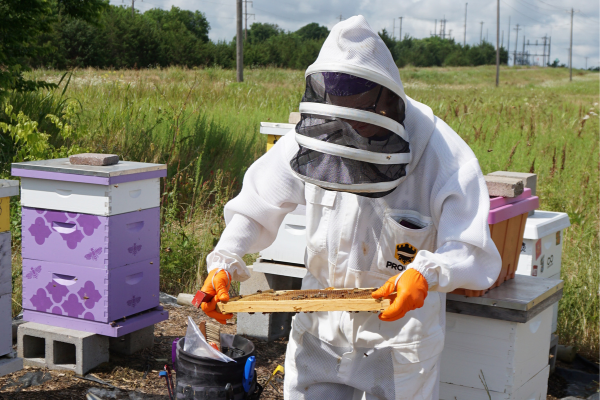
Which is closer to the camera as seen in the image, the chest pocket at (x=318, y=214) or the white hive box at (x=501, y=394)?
the chest pocket at (x=318, y=214)

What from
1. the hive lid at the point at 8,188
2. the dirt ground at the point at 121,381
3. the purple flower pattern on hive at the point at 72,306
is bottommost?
the dirt ground at the point at 121,381

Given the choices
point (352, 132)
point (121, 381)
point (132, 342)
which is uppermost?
point (352, 132)

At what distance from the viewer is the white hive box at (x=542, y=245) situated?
10.6ft

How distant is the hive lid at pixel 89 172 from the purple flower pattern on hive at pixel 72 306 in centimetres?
67

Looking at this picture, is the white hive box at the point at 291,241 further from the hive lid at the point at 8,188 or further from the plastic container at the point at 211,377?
the hive lid at the point at 8,188

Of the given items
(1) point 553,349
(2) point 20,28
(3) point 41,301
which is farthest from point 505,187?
(2) point 20,28

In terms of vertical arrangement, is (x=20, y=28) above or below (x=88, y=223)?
above

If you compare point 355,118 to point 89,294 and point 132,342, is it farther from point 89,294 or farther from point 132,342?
point 132,342

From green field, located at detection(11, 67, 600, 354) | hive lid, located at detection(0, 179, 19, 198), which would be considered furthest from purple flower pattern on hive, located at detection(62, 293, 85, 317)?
green field, located at detection(11, 67, 600, 354)

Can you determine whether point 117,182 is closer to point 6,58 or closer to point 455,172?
point 455,172

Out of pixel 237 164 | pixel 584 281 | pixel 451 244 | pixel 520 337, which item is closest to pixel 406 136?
pixel 451 244

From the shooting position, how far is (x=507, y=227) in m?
2.70

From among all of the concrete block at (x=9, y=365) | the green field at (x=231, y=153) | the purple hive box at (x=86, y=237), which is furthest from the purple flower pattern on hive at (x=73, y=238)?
the green field at (x=231, y=153)

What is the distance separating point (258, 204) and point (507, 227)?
1270 millimetres
